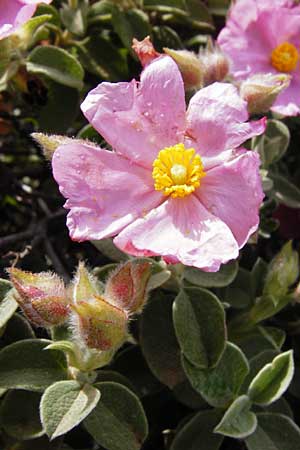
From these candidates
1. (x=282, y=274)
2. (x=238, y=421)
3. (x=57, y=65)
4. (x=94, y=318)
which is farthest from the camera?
(x=57, y=65)

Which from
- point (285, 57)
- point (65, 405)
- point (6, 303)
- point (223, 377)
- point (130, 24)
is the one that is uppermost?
point (130, 24)

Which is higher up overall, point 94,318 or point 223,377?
point 94,318

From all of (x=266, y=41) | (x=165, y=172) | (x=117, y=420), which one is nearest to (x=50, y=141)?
(x=165, y=172)

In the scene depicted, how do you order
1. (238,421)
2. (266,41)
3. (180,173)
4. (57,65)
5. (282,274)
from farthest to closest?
(266,41), (57,65), (282,274), (180,173), (238,421)

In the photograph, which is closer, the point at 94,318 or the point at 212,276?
the point at 94,318

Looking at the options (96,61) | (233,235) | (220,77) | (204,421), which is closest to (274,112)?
(220,77)

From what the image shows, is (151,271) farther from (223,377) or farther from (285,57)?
(285,57)

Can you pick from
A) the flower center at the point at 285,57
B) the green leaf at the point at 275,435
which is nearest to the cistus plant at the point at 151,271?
the green leaf at the point at 275,435

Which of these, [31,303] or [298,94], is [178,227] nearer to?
[31,303]
